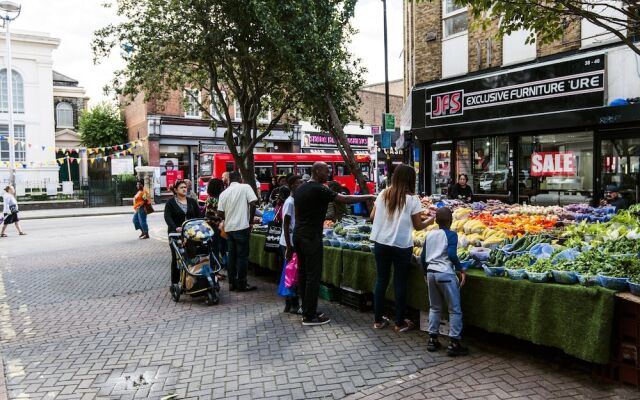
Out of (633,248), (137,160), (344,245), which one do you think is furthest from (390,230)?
(137,160)

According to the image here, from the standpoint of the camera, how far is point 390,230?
5598 millimetres

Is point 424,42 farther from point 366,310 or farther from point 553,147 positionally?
point 366,310

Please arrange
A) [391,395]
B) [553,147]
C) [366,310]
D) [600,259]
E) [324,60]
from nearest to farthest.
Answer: [391,395] → [600,259] → [366,310] → [324,60] → [553,147]

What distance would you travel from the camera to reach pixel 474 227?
7152 millimetres

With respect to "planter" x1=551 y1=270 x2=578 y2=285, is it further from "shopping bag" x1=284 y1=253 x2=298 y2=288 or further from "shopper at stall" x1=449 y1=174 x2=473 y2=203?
"shopper at stall" x1=449 y1=174 x2=473 y2=203

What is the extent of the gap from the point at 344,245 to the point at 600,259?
3432 mm

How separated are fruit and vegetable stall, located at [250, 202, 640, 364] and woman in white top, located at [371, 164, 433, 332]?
0.30m

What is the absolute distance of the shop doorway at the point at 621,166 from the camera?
10859mm

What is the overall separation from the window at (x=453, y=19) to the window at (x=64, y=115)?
121ft

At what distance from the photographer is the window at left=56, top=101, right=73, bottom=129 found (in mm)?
42250

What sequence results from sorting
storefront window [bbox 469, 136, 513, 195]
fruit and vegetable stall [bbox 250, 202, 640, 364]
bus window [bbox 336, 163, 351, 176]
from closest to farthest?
fruit and vegetable stall [bbox 250, 202, 640, 364] → storefront window [bbox 469, 136, 513, 195] → bus window [bbox 336, 163, 351, 176]

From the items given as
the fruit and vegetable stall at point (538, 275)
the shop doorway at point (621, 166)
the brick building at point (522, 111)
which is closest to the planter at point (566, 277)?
the fruit and vegetable stall at point (538, 275)

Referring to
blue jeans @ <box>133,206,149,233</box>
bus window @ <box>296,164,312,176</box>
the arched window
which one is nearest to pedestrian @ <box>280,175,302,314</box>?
blue jeans @ <box>133,206,149,233</box>

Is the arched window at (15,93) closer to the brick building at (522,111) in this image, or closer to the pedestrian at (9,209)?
the pedestrian at (9,209)
